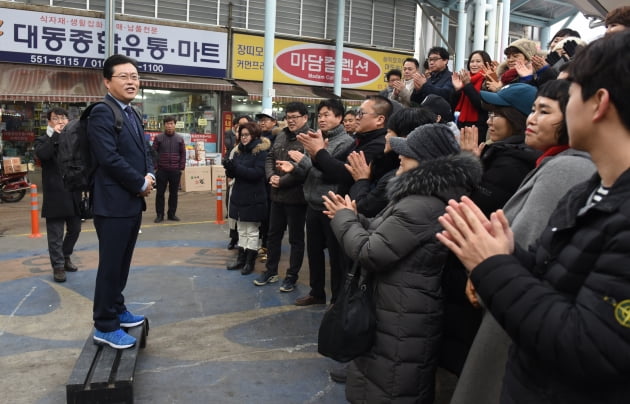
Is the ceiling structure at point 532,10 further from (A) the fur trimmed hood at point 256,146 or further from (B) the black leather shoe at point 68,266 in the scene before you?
(B) the black leather shoe at point 68,266

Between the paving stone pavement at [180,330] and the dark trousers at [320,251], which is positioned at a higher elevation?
the dark trousers at [320,251]

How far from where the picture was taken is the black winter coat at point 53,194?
18.7 feet

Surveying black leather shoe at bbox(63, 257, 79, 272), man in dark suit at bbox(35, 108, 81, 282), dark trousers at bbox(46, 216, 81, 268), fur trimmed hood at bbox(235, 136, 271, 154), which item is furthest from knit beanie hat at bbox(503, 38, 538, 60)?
black leather shoe at bbox(63, 257, 79, 272)

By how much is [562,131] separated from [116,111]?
285 cm

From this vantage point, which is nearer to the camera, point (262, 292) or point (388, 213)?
point (388, 213)

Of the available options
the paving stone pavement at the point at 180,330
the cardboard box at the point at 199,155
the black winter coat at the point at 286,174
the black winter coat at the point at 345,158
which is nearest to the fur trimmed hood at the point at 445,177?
the black winter coat at the point at 345,158

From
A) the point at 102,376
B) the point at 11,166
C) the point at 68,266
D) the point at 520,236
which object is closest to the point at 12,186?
the point at 11,166

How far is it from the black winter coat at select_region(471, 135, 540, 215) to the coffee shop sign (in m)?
13.7

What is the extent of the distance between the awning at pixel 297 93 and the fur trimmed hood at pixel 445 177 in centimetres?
1251

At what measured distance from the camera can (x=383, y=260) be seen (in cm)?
260

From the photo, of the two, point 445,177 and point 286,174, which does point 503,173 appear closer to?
point 445,177

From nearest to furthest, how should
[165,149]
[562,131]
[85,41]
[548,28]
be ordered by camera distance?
[562,131], [165,149], [85,41], [548,28]

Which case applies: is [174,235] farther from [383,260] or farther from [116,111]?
[383,260]

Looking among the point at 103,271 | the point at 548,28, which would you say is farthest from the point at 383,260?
the point at 548,28
